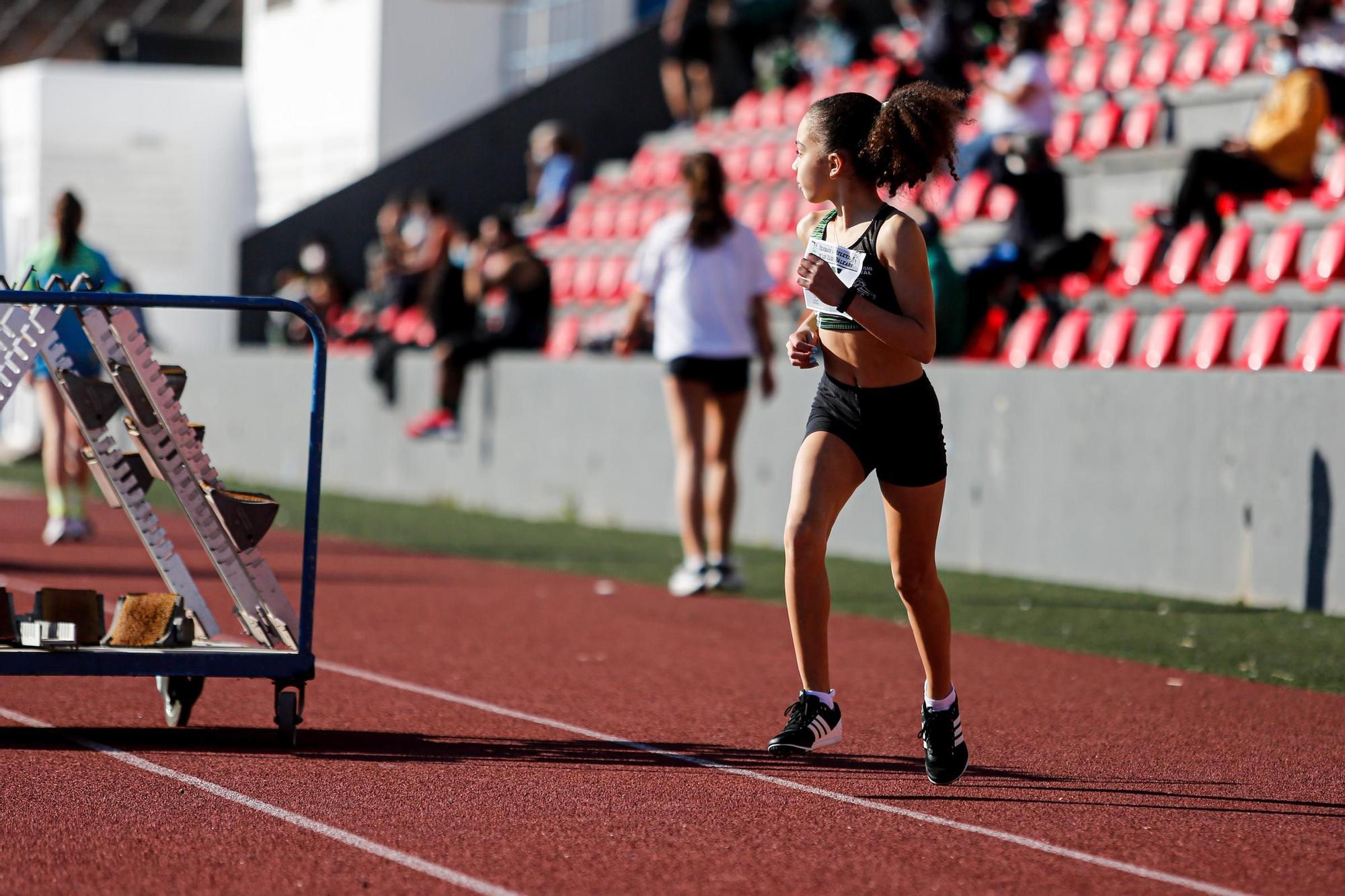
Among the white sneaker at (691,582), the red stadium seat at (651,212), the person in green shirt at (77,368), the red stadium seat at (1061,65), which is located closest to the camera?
the white sneaker at (691,582)

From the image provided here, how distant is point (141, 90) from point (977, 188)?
1587 cm

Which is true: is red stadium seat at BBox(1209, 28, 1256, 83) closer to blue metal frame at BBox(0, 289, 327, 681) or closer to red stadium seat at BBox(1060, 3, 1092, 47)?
red stadium seat at BBox(1060, 3, 1092, 47)

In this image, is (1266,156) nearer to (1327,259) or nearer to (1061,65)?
(1327,259)

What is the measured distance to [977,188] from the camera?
1703 centimetres

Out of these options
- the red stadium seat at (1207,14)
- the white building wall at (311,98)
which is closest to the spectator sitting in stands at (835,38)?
the red stadium seat at (1207,14)

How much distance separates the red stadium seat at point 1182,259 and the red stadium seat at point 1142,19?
5179 mm

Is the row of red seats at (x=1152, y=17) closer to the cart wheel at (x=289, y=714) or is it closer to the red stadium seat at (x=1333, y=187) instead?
the red stadium seat at (x=1333, y=187)

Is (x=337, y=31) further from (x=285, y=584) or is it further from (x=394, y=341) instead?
(x=285, y=584)

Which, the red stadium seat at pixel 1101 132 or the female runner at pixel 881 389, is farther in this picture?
the red stadium seat at pixel 1101 132

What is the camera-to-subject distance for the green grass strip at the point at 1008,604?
8.91 m

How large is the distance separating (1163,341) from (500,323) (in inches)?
274

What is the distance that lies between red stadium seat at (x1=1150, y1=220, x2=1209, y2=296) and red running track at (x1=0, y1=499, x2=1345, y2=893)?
5.50m

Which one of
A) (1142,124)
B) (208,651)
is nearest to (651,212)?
(1142,124)

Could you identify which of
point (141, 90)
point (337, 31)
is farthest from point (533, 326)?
point (141, 90)
